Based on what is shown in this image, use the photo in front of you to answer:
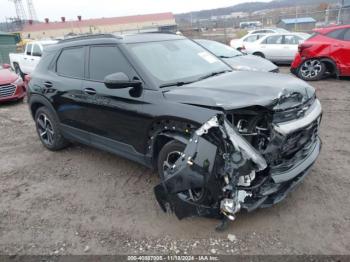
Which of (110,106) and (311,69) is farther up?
(110,106)

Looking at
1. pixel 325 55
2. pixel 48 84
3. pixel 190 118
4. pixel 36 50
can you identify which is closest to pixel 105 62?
pixel 48 84

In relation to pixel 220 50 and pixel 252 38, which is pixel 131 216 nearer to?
pixel 220 50

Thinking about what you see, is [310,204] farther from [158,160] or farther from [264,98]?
[158,160]

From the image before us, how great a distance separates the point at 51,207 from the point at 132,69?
1.92 metres

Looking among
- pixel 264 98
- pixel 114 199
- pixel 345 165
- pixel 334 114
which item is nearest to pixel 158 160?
pixel 114 199

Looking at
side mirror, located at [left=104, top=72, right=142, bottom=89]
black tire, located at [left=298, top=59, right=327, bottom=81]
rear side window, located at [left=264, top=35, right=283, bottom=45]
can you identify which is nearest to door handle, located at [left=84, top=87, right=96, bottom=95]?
side mirror, located at [left=104, top=72, right=142, bottom=89]

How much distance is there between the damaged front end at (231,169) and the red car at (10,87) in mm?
8370

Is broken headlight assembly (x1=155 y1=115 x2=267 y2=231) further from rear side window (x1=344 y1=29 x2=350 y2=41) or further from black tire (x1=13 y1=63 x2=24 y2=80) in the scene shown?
black tire (x1=13 y1=63 x2=24 y2=80)

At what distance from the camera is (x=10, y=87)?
31.4 ft

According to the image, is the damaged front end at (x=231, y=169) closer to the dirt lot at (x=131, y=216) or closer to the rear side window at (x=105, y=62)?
the dirt lot at (x=131, y=216)

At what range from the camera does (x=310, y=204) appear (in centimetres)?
336

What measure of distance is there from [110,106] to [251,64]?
5.10 meters

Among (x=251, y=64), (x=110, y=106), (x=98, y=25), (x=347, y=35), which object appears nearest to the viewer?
(x=110, y=106)

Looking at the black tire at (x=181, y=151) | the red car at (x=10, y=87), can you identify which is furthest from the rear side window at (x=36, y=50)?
the black tire at (x=181, y=151)
